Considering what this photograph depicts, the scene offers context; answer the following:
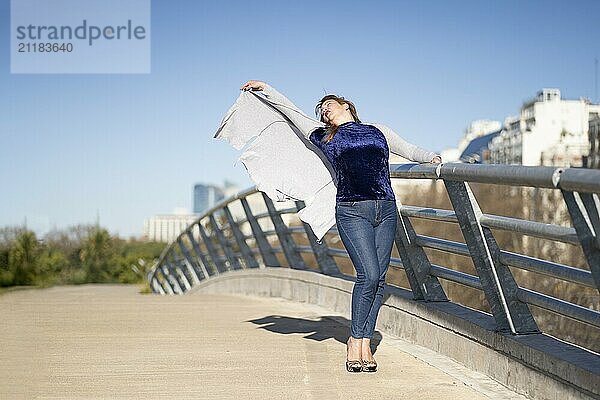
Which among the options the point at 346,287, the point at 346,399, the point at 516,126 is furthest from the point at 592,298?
the point at 516,126

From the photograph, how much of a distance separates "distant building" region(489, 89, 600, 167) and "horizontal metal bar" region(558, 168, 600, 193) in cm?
13605

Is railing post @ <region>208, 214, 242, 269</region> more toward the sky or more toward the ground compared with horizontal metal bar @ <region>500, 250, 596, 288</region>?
more toward the ground

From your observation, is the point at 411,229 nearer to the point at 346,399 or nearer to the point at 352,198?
the point at 352,198

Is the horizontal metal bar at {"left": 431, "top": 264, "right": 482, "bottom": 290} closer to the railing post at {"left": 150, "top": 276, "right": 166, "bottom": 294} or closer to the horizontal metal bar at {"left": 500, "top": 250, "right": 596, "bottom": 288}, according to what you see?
the horizontal metal bar at {"left": 500, "top": 250, "right": 596, "bottom": 288}

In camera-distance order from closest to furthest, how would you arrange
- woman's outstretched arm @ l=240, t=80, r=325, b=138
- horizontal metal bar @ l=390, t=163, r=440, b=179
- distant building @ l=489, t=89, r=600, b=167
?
horizontal metal bar @ l=390, t=163, r=440, b=179 < woman's outstretched arm @ l=240, t=80, r=325, b=138 < distant building @ l=489, t=89, r=600, b=167

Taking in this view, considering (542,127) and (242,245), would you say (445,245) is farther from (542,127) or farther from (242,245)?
(542,127)

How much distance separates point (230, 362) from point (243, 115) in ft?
5.88

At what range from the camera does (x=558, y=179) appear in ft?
13.3

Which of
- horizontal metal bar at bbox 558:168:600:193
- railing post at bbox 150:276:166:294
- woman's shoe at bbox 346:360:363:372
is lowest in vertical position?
railing post at bbox 150:276:166:294

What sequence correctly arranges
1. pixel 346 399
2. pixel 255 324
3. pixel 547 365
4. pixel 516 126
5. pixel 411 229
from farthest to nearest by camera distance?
pixel 516 126
pixel 255 324
pixel 411 229
pixel 346 399
pixel 547 365

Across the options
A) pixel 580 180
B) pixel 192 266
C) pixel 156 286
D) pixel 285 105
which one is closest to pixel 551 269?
pixel 580 180

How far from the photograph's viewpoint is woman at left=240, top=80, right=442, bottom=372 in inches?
233

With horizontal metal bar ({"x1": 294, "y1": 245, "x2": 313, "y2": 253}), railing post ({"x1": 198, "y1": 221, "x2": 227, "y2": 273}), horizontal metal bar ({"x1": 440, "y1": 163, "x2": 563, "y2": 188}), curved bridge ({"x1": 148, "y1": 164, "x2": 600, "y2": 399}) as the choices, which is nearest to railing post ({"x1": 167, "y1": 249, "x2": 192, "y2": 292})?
railing post ({"x1": 198, "y1": 221, "x2": 227, "y2": 273})

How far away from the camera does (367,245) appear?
5.94 meters
